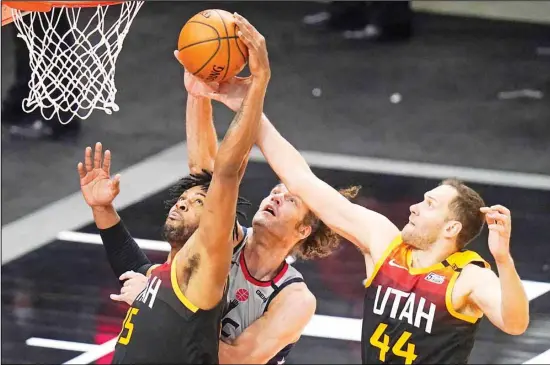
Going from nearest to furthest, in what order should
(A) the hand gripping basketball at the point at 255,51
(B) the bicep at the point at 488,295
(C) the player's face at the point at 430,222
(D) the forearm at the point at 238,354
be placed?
(A) the hand gripping basketball at the point at 255,51 → (B) the bicep at the point at 488,295 → (C) the player's face at the point at 430,222 → (D) the forearm at the point at 238,354

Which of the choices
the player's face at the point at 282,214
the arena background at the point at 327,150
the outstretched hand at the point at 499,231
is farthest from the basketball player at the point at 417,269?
the arena background at the point at 327,150

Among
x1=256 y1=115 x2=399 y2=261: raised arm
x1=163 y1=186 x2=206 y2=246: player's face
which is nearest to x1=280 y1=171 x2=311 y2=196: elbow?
x1=256 y1=115 x2=399 y2=261: raised arm

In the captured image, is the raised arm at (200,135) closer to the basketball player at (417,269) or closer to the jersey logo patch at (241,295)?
the basketball player at (417,269)

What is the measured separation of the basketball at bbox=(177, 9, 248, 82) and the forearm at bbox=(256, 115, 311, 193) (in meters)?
0.36

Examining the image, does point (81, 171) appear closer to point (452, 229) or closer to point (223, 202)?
point (223, 202)

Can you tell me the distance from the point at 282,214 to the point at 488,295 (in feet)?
3.95

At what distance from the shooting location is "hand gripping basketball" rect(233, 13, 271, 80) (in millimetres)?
4660

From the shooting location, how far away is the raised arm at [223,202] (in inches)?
184

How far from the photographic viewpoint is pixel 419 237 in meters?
5.17

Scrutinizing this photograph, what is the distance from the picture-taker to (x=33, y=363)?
738 centimetres

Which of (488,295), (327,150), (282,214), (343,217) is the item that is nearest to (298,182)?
(343,217)

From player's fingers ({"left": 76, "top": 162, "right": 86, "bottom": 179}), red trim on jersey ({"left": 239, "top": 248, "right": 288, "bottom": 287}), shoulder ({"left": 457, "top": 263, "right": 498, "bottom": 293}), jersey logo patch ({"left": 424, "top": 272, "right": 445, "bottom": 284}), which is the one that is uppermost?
player's fingers ({"left": 76, "top": 162, "right": 86, "bottom": 179})

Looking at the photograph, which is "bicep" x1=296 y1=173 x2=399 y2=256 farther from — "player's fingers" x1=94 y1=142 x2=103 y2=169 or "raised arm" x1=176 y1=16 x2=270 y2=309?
"player's fingers" x1=94 y1=142 x2=103 y2=169

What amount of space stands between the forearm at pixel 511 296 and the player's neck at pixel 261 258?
133 cm
